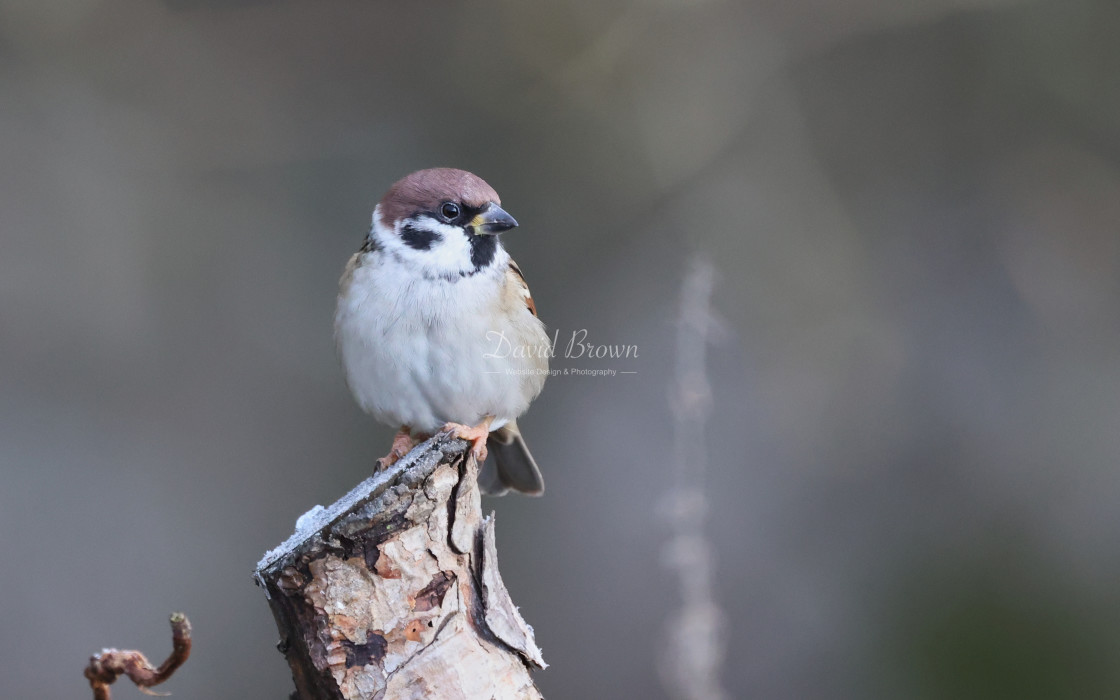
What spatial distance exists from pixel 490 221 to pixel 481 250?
0.09 meters

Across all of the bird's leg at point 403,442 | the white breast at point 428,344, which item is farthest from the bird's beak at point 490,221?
the bird's leg at point 403,442

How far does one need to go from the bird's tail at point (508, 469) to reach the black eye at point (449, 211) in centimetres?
78

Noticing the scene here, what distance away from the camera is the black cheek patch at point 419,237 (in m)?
2.38

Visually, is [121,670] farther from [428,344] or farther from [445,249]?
[445,249]

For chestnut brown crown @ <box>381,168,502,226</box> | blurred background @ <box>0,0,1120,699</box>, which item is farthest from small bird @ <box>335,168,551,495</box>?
blurred background @ <box>0,0,1120,699</box>

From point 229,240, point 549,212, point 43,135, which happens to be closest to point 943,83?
point 549,212

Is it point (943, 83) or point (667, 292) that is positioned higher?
point (943, 83)

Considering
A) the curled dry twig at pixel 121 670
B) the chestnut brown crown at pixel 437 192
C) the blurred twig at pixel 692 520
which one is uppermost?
the chestnut brown crown at pixel 437 192

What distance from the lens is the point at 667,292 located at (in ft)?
12.1

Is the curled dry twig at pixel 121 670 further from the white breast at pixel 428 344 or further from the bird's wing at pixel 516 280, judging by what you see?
the bird's wing at pixel 516 280

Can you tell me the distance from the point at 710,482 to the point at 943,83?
5.66ft

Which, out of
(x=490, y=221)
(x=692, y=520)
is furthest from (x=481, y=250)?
(x=692, y=520)

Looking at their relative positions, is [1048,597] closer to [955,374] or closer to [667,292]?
[955,374]

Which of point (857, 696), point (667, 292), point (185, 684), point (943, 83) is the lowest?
point (857, 696)
